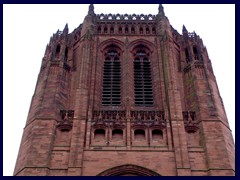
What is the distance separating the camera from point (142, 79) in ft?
95.5

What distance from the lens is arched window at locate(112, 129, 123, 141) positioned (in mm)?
23797

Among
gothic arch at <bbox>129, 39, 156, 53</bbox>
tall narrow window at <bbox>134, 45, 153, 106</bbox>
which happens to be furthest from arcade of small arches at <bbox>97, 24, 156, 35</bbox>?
tall narrow window at <bbox>134, 45, 153, 106</bbox>

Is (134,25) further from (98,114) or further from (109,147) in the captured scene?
(109,147)

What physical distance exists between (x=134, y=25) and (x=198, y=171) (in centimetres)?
1607

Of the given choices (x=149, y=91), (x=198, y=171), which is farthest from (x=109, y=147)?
(x=149, y=91)

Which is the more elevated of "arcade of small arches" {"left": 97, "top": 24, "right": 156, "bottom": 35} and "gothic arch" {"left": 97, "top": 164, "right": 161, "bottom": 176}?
"arcade of small arches" {"left": 97, "top": 24, "right": 156, "bottom": 35}

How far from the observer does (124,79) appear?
28.7 m

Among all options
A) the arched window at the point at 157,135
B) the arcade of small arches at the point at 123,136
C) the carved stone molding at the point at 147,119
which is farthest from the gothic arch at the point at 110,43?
the arched window at the point at 157,135

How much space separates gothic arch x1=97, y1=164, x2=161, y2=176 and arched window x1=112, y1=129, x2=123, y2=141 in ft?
7.67

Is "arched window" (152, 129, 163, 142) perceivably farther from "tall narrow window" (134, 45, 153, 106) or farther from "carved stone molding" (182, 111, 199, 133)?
"tall narrow window" (134, 45, 153, 106)

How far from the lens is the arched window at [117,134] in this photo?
23797 millimetres

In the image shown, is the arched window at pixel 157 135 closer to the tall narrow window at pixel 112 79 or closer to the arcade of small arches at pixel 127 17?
the tall narrow window at pixel 112 79

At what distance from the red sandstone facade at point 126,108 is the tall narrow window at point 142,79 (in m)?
0.07

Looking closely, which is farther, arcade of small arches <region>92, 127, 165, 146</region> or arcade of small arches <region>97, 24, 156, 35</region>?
arcade of small arches <region>97, 24, 156, 35</region>
